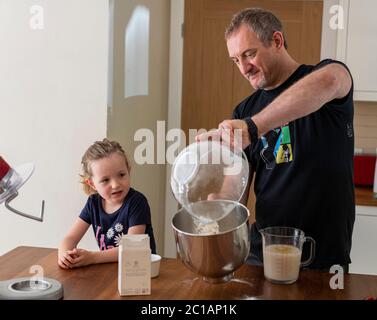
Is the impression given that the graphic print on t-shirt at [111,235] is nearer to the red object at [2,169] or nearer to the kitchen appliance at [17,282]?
the kitchen appliance at [17,282]

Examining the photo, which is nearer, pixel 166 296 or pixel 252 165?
pixel 166 296

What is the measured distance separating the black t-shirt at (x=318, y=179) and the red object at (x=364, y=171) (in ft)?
4.59

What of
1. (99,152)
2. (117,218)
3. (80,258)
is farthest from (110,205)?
(80,258)

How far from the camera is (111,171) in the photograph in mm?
1840

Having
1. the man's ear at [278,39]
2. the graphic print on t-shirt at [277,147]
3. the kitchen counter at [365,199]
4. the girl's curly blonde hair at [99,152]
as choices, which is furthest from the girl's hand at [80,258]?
the kitchen counter at [365,199]

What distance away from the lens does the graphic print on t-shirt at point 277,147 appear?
174 centimetres

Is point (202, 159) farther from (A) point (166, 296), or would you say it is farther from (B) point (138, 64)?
(B) point (138, 64)

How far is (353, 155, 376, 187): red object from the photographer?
3111 mm

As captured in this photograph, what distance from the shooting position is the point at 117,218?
1836mm

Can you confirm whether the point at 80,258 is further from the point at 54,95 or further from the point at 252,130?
the point at 54,95

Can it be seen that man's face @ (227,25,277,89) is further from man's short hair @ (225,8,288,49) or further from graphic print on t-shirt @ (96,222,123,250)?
graphic print on t-shirt @ (96,222,123,250)

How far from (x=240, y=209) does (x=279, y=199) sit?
0.38m

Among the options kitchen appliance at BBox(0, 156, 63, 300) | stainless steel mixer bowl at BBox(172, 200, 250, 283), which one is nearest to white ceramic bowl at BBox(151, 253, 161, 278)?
stainless steel mixer bowl at BBox(172, 200, 250, 283)
